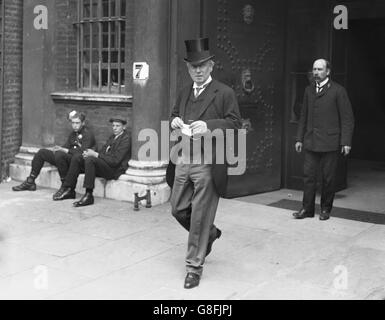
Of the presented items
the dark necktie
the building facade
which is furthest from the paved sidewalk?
the dark necktie

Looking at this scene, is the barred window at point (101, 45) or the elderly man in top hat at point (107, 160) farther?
the barred window at point (101, 45)

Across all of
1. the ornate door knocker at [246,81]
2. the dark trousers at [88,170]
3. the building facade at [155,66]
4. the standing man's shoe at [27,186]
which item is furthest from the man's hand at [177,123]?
the standing man's shoe at [27,186]

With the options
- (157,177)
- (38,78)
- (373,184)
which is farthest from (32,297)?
(373,184)

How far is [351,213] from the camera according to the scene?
8312 millimetres

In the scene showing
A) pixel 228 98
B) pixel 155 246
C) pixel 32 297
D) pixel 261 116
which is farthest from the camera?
pixel 261 116

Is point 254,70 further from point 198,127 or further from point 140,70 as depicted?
point 198,127

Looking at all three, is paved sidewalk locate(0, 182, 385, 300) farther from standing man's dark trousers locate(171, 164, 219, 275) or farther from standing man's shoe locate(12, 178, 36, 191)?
standing man's shoe locate(12, 178, 36, 191)

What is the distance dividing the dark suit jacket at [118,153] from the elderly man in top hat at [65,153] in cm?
36

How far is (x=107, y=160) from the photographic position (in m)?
8.73

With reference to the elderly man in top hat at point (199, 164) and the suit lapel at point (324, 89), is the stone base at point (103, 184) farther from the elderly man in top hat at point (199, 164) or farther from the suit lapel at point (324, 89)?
the elderly man in top hat at point (199, 164)

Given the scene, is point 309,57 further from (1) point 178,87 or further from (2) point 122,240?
(2) point 122,240

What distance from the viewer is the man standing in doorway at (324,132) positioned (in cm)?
768

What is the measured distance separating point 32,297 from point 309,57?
5.80 metres

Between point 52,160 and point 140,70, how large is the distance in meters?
1.90
